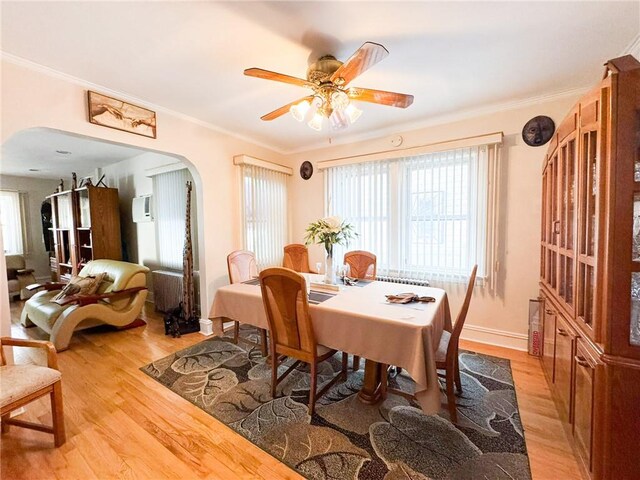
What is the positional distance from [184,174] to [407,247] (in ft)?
11.3

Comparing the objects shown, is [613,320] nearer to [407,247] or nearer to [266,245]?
[407,247]

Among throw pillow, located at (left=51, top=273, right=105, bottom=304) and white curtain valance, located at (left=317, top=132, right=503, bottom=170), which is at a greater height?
white curtain valance, located at (left=317, top=132, right=503, bottom=170)

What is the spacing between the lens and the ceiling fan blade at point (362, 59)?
1.38 meters

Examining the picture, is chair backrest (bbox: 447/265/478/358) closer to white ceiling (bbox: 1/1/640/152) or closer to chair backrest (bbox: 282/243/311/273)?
white ceiling (bbox: 1/1/640/152)

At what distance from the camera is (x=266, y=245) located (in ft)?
13.1

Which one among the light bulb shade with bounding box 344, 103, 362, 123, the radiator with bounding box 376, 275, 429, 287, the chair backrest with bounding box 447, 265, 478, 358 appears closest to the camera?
the chair backrest with bounding box 447, 265, 478, 358

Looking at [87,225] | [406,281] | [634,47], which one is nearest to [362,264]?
[406,281]

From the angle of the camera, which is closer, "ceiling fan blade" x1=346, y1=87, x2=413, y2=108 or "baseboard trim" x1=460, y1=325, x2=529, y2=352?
"ceiling fan blade" x1=346, y1=87, x2=413, y2=108

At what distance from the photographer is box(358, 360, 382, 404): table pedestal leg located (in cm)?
199

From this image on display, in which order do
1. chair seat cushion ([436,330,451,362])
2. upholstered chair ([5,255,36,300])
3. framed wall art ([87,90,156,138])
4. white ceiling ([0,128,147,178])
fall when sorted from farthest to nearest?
upholstered chair ([5,255,36,300]) → white ceiling ([0,128,147,178]) → framed wall art ([87,90,156,138]) → chair seat cushion ([436,330,451,362])

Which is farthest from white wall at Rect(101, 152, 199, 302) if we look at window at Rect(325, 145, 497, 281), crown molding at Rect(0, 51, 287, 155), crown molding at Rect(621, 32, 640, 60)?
crown molding at Rect(621, 32, 640, 60)

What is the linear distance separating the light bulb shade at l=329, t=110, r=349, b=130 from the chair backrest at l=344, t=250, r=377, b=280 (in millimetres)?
1540

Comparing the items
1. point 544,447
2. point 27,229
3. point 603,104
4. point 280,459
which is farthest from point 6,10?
point 27,229

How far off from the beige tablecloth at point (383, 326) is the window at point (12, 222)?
693 centimetres
